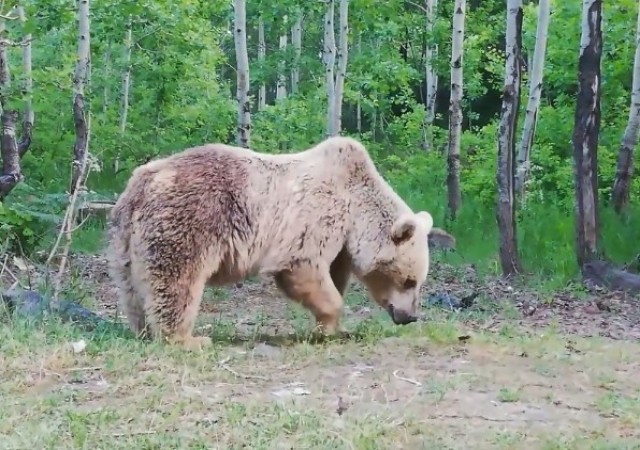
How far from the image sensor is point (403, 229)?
Result: 645 cm

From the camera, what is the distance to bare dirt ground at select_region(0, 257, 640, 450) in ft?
13.1

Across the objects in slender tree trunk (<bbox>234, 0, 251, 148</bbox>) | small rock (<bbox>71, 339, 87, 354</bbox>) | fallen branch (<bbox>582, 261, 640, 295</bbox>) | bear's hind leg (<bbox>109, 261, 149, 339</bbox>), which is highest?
slender tree trunk (<bbox>234, 0, 251, 148</bbox>)

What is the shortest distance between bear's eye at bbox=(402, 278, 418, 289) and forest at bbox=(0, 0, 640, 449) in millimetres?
354

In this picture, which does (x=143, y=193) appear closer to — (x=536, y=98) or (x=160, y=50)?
(x=536, y=98)

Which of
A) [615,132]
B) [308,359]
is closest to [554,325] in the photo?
[308,359]

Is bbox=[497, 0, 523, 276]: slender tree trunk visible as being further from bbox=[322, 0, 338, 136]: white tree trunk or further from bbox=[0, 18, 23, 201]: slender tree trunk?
bbox=[322, 0, 338, 136]: white tree trunk

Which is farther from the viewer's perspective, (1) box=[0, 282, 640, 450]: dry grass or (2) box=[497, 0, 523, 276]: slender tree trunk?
(2) box=[497, 0, 523, 276]: slender tree trunk

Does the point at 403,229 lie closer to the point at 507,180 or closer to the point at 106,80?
the point at 507,180

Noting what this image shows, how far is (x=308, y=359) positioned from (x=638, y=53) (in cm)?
945

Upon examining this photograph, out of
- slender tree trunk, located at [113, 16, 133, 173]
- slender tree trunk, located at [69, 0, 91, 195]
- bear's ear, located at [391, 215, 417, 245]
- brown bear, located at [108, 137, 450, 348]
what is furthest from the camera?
slender tree trunk, located at [113, 16, 133, 173]

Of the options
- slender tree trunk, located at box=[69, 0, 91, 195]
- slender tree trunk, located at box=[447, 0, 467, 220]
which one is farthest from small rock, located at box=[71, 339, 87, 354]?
slender tree trunk, located at box=[447, 0, 467, 220]

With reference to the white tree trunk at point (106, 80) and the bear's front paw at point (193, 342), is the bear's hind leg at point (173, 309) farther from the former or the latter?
the white tree trunk at point (106, 80)

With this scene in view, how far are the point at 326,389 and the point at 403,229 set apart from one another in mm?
1904

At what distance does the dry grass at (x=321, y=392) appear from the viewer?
3.98 meters
